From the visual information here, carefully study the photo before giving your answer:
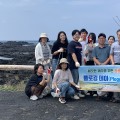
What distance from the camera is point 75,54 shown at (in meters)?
9.59

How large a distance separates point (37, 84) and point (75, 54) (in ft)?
4.26

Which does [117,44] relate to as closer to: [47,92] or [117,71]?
[117,71]

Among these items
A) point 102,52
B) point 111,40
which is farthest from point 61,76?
point 111,40

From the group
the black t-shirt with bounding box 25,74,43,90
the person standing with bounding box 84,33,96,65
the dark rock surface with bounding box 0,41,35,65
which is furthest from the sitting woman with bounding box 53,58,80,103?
the dark rock surface with bounding box 0,41,35,65

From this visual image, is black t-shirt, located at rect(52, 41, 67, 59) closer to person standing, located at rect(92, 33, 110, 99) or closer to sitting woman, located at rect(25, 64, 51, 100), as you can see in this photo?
sitting woman, located at rect(25, 64, 51, 100)

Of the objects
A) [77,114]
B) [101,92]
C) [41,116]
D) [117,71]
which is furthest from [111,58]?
[41,116]

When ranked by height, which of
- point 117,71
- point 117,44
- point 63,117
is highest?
point 117,44

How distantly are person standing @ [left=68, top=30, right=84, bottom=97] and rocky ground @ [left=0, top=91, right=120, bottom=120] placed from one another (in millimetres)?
788

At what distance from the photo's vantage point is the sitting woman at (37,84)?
9.66 m

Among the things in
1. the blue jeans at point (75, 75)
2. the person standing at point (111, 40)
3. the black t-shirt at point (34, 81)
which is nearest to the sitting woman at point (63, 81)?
the blue jeans at point (75, 75)

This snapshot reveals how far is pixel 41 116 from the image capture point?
8109 mm

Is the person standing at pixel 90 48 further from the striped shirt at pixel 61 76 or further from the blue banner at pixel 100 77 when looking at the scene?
the striped shirt at pixel 61 76

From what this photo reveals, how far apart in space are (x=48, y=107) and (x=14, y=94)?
2116mm

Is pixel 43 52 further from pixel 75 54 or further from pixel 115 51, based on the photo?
pixel 115 51
